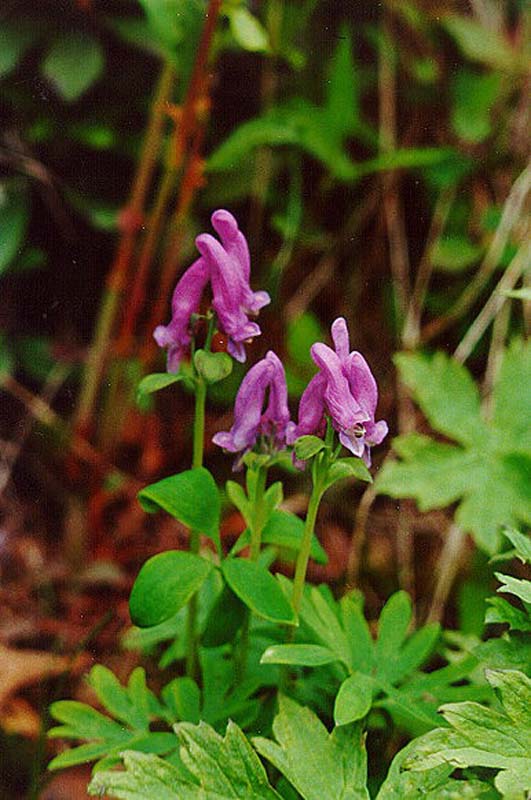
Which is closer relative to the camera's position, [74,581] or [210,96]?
[74,581]

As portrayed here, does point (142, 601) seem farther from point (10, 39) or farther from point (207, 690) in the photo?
point (10, 39)

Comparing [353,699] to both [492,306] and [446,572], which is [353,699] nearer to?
[446,572]

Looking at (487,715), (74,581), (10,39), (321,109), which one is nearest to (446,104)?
(321,109)

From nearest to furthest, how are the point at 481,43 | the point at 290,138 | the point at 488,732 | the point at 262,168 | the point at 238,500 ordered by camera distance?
the point at 488,732
the point at 238,500
the point at 290,138
the point at 262,168
the point at 481,43

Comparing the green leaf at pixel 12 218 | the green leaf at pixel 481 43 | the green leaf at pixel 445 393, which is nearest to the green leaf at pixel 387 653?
the green leaf at pixel 445 393

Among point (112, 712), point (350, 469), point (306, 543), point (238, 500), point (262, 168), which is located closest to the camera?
point (350, 469)

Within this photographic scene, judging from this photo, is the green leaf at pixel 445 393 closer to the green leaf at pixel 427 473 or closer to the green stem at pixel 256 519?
the green leaf at pixel 427 473

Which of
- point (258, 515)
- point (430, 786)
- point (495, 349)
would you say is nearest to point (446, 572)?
point (495, 349)
